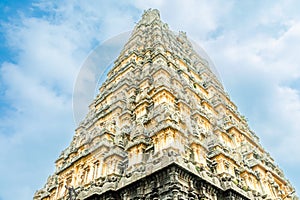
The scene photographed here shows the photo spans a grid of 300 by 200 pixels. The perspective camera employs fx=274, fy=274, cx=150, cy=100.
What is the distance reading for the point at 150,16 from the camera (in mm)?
40969

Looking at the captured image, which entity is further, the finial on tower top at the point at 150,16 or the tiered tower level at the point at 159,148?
the finial on tower top at the point at 150,16

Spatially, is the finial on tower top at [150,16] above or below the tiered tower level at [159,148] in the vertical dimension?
above

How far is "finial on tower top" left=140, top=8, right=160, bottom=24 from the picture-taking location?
1571 inches

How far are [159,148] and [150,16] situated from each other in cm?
3017

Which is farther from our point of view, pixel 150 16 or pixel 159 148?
pixel 150 16

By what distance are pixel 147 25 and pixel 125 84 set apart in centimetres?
1680

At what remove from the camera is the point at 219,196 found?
1518 centimetres

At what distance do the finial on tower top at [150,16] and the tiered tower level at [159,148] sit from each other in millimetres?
10498

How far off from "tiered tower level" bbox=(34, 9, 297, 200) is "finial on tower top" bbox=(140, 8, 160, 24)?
10.5 meters

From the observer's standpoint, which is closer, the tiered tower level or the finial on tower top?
the tiered tower level

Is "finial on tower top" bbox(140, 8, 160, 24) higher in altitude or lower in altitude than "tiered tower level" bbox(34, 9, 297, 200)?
higher

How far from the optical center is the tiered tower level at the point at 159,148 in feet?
45.5

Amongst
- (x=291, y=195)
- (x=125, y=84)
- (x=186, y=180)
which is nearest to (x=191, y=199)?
(x=186, y=180)

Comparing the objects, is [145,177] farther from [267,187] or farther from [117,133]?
[267,187]
